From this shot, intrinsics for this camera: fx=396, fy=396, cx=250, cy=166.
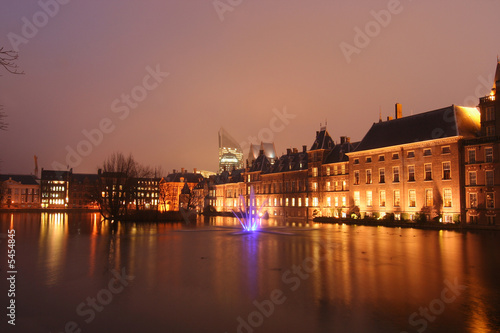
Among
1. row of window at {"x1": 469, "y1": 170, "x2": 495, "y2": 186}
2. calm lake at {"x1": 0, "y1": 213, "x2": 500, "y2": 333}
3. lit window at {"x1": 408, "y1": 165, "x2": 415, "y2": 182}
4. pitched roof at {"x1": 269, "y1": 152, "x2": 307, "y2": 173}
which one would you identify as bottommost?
calm lake at {"x1": 0, "y1": 213, "x2": 500, "y2": 333}

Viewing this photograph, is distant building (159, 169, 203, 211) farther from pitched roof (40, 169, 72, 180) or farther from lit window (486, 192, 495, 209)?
lit window (486, 192, 495, 209)

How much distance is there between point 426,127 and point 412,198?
10.7 meters

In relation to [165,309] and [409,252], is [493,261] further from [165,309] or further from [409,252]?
[165,309]

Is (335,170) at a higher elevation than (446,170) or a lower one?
higher

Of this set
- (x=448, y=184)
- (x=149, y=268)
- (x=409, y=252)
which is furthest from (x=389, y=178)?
(x=149, y=268)

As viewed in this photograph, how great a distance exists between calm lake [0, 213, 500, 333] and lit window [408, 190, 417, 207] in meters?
33.9

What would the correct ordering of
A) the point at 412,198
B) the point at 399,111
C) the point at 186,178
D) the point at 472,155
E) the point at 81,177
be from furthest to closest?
1. the point at 81,177
2. the point at 186,178
3. the point at 399,111
4. the point at 412,198
5. the point at 472,155

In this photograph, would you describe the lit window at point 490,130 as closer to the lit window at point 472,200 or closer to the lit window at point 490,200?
the lit window at point 490,200

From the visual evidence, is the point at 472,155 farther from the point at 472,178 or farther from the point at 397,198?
the point at 397,198

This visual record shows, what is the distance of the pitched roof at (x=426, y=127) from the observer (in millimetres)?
54719

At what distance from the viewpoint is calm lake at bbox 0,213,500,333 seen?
11336 mm

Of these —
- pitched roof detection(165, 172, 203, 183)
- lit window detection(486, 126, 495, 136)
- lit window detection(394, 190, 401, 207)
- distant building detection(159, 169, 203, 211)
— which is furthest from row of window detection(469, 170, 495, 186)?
pitched roof detection(165, 172, 203, 183)

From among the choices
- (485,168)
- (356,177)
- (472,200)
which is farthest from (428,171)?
(356,177)

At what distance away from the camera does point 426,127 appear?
192 ft
